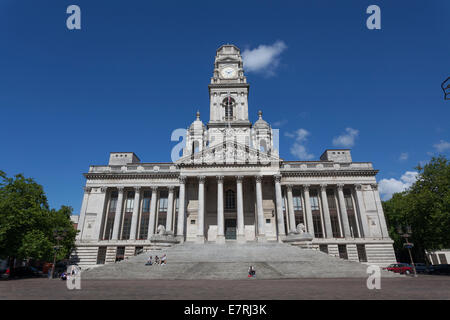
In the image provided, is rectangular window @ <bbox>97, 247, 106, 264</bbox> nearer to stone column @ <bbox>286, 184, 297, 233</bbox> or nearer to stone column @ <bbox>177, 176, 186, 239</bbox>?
stone column @ <bbox>177, 176, 186, 239</bbox>

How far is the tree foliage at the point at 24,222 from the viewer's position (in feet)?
85.4

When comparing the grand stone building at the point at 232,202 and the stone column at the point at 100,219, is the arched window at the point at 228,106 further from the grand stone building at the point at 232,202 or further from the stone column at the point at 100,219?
the stone column at the point at 100,219

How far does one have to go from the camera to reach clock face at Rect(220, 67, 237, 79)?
52.5 metres

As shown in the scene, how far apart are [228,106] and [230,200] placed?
19.5 meters

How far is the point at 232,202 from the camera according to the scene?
40.7 m

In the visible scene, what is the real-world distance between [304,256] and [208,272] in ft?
35.7

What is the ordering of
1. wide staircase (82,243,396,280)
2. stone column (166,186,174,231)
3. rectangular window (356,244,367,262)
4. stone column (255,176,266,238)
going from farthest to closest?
stone column (166,186,174,231) → rectangular window (356,244,367,262) → stone column (255,176,266,238) → wide staircase (82,243,396,280)

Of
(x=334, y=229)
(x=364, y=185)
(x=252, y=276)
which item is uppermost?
(x=364, y=185)

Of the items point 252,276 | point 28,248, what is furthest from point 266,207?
point 28,248

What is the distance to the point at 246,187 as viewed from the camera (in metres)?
40.9

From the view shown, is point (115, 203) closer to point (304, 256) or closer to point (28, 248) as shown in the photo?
point (28, 248)

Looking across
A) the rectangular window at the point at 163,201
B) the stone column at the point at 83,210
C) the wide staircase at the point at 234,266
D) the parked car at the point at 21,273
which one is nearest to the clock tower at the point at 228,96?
the rectangular window at the point at 163,201

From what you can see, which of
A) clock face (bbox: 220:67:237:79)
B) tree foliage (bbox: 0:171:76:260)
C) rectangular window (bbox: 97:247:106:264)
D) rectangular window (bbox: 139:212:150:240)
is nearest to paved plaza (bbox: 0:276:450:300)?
tree foliage (bbox: 0:171:76:260)

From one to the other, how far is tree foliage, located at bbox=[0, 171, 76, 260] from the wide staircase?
10565 millimetres
